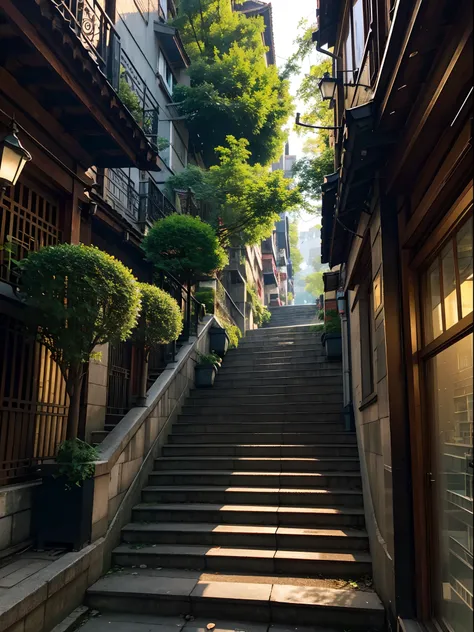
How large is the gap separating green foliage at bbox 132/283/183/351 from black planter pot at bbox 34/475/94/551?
2.73 metres

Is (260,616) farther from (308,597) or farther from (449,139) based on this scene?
(449,139)

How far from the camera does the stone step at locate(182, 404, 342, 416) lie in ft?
30.9

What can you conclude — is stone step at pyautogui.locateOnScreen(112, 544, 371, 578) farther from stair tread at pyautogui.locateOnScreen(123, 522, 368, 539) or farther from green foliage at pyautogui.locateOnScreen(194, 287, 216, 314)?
green foliage at pyautogui.locateOnScreen(194, 287, 216, 314)

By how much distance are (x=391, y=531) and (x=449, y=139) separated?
10.1ft

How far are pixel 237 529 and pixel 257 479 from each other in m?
1.14

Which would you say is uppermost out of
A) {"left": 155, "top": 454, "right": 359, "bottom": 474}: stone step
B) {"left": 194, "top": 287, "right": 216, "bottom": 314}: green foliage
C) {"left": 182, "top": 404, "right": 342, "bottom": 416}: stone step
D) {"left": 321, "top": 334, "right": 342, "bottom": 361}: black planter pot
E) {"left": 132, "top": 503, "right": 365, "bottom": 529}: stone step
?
{"left": 194, "top": 287, "right": 216, "bottom": 314}: green foliage

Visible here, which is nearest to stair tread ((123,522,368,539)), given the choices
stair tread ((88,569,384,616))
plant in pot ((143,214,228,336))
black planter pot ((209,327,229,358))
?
stair tread ((88,569,384,616))

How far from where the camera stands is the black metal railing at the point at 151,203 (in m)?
12.1

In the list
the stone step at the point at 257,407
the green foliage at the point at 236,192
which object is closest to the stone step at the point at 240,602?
the stone step at the point at 257,407

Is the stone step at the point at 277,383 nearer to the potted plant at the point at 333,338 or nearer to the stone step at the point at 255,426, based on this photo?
the potted plant at the point at 333,338

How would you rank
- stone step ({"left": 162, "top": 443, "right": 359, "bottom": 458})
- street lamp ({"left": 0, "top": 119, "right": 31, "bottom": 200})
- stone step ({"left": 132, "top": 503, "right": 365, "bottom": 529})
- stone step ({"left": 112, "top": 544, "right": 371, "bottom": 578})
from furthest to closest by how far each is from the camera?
stone step ({"left": 162, "top": 443, "right": 359, "bottom": 458}), stone step ({"left": 132, "top": 503, "right": 365, "bottom": 529}), stone step ({"left": 112, "top": 544, "right": 371, "bottom": 578}), street lamp ({"left": 0, "top": 119, "right": 31, "bottom": 200})

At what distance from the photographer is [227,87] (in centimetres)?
1670

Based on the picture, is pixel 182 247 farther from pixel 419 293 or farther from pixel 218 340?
pixel 419 293

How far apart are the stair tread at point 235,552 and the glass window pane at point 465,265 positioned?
355 centimetres
